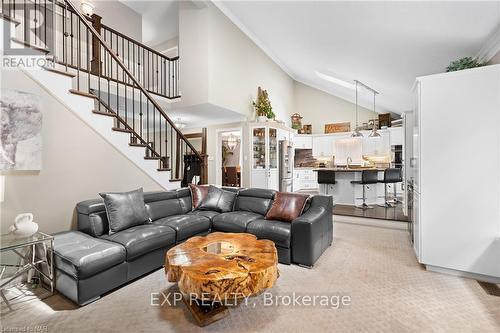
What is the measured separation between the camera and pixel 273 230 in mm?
2977

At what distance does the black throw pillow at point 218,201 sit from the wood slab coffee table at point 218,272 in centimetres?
151

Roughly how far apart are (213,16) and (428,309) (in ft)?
19.3

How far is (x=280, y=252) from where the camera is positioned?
9.68 feet

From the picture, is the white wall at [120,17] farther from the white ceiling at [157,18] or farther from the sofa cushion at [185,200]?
the sofa cushion at [185,200]

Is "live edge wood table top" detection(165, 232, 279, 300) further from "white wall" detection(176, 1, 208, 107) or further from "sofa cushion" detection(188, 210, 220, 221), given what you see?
"white wall" detection(176, 1, 208, 107)

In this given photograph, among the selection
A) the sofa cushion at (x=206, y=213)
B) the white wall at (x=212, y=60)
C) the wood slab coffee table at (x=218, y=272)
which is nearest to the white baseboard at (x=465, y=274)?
the wood slab coffee table at (x=218, y=272)

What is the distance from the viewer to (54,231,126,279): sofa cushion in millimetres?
2062

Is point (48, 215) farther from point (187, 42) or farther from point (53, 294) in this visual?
point (187, 42)

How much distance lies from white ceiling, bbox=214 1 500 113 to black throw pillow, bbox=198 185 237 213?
3326 mm

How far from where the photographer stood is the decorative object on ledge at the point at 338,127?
8.52 metres

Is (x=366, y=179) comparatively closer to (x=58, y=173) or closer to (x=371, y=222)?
(x=371, y=222)

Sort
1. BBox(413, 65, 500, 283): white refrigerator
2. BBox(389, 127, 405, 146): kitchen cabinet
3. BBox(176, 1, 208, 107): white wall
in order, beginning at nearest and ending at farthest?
1. BBox(413, 65, 500, 283): white refrigerator
2. BBox(176, 1, 208, 107): white wall
3. BBox(389, 127, 405, 146): kitchen cabinet

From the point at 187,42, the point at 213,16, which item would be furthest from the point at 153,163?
the point at 213,16

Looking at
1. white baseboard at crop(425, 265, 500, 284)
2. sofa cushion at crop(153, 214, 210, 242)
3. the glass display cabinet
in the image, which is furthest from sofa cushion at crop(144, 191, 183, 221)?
white baseboard at crop(425, 265, 500, 284)
